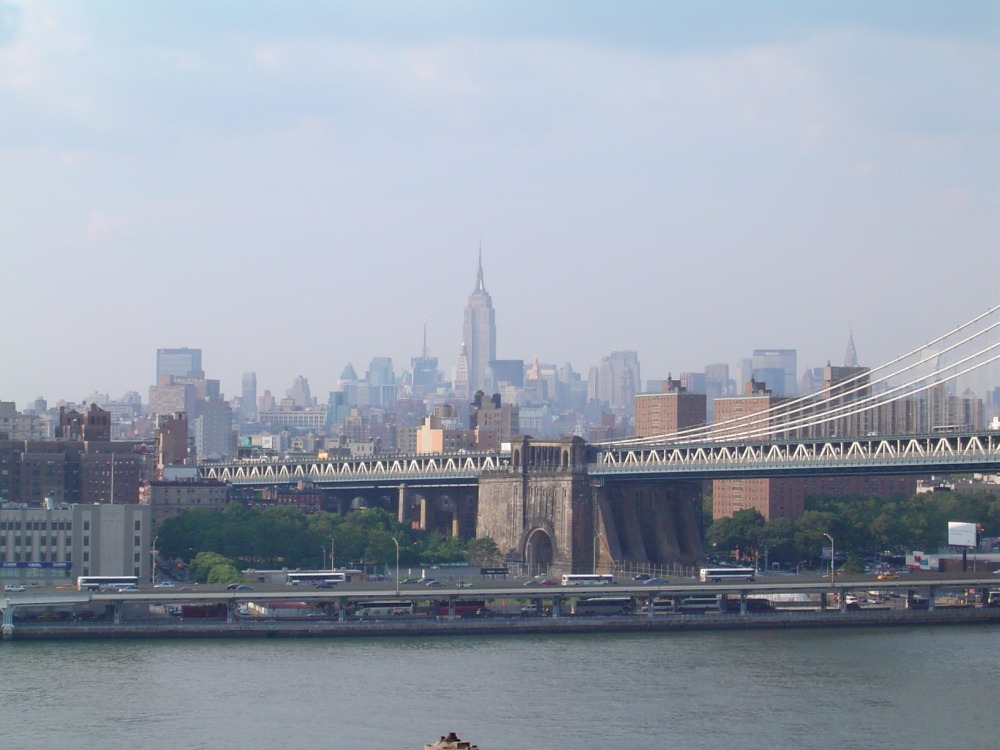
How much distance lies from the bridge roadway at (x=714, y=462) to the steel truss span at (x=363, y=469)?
0.07 m

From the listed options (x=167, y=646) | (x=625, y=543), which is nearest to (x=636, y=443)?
(x=625, y=543)

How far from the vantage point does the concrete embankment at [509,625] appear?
55562mm

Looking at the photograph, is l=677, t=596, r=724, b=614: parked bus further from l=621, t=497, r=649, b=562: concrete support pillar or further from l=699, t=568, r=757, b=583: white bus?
l=621, t=497, r=649, b=562: concrete support pillar

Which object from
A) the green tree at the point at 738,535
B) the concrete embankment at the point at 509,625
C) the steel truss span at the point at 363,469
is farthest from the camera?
the green tree at the point at 738,535

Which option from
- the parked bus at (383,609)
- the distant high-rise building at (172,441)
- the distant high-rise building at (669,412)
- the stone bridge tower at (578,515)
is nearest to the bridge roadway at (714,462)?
the stone bridge tower at (578,515)

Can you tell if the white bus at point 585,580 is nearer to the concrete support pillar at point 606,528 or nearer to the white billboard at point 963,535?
the concrete support pillar at point 606,528

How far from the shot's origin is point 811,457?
77.2 meters

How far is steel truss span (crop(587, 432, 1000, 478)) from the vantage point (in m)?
70.1

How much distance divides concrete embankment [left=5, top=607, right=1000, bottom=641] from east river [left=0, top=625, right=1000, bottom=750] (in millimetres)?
826

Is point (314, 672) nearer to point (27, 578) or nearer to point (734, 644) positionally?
point (734, 644)

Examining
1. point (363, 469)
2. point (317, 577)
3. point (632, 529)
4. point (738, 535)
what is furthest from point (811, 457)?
point (363, 469)

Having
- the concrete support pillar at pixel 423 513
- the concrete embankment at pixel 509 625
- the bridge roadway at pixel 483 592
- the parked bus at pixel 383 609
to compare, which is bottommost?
the concrete embankment at pixel 509 625

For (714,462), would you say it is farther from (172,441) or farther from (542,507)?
(172,441)

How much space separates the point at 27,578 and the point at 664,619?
1994 centimetres
